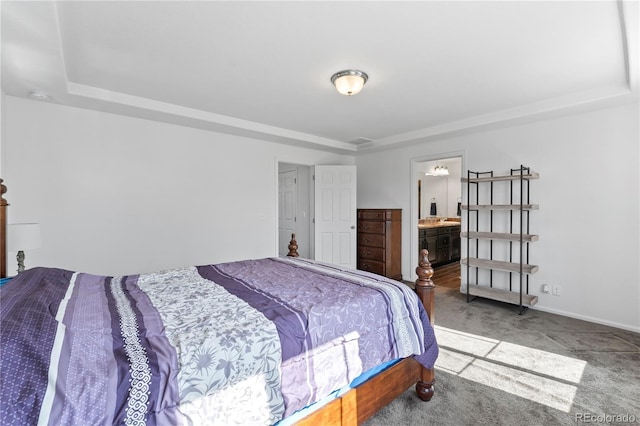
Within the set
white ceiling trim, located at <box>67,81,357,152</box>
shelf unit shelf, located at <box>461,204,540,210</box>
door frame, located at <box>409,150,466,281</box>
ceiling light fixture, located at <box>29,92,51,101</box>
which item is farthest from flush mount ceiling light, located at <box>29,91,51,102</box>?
shelf unit shelf, located at <box>461,204,540,210</box>

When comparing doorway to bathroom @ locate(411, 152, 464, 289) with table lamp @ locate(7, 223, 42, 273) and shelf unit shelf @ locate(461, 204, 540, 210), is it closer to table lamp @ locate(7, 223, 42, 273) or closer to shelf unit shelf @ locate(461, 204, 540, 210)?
shelf unit shelf @ locate(461, 204, 540, 210)

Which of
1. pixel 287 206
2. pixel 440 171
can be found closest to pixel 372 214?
pixel 287 206

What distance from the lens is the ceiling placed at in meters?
1.75

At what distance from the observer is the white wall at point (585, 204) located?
3025 millimetres

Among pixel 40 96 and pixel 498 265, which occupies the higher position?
pixel 40 96

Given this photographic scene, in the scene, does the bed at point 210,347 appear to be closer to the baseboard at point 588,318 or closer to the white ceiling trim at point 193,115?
the white ceiling trim at point 193,115

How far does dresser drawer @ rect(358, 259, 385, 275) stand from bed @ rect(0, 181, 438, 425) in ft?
9.25

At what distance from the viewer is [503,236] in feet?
12.1

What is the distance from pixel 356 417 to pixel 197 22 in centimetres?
246

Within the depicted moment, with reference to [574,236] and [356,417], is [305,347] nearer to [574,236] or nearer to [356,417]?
[356,417]

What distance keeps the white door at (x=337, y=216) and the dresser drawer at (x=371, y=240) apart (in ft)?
0.62

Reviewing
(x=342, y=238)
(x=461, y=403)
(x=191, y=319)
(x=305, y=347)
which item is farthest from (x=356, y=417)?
(x=342, y=238)

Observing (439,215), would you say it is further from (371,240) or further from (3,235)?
(3,235)

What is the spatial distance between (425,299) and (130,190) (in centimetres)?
322
